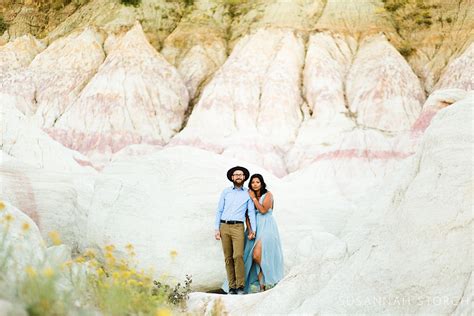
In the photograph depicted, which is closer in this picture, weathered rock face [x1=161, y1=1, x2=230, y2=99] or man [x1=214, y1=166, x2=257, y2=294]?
man [x1=214, y1=166, x2=257, y2=294]

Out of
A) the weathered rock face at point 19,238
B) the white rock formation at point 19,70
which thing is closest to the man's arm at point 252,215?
the weathered rock face at point 19,238

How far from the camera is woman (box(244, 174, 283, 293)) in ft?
20.4

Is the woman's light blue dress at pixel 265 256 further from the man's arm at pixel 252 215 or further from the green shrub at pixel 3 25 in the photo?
the green shrub at pixel 3 25

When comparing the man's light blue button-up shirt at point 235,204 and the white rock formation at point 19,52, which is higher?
the man's light blue button-up shirt at point 235,204

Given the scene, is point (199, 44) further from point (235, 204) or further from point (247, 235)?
point (235, 204)

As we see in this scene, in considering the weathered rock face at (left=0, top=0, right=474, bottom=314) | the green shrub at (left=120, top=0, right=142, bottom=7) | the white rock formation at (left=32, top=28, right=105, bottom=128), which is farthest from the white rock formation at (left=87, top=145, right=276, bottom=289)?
the green shrub at (left=120, top=0, right=142, bottom=7)

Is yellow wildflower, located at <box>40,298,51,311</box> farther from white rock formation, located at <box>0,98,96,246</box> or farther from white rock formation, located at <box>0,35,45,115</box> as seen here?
white rock formation, located at <box>0,35,45,115</box>

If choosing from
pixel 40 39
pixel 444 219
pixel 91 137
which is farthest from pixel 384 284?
pixel 40 39

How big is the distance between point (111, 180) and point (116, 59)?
44.9 feet

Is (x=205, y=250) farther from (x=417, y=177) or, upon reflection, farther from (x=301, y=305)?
(x=417, y=177)

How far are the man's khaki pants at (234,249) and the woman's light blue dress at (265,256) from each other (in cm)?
23

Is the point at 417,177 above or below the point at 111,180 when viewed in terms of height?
above

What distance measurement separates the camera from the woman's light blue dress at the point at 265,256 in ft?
20.6

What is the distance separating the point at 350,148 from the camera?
16734 mm
